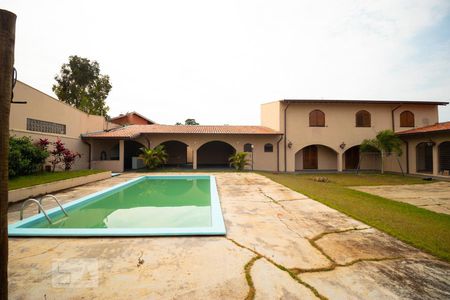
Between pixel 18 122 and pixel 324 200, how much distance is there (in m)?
13.6

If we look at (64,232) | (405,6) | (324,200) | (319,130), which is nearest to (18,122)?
(64,232)

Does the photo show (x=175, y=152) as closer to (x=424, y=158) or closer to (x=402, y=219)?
(x=402, y=219)

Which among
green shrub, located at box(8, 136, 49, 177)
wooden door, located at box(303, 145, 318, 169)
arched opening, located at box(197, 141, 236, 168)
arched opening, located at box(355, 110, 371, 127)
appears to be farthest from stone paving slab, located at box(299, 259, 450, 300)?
arched opening, located at box(197, 141, 236, 168)

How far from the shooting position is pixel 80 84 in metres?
27.0

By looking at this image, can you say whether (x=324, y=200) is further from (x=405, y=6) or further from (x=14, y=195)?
(x=14, y=195)

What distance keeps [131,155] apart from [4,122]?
20771 mm

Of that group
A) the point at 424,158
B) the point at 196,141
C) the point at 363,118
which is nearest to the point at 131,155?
the point at 196,141

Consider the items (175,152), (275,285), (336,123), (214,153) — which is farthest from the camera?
(214,153)

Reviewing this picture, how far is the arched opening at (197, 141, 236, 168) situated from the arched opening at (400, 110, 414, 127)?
50.2ft

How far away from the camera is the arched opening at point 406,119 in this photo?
56.5 feet

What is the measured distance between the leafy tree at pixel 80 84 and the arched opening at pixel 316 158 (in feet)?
85.1

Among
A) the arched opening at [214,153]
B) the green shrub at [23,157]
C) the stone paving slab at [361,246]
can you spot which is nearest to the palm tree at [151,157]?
the green shrub at [23,157]

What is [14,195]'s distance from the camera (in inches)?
262

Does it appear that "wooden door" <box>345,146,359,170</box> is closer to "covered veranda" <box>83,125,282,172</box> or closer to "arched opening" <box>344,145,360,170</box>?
"arched opening" <box>344,145,360,170</box>
